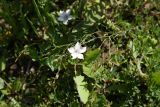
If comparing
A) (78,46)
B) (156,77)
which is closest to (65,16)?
(78,46)

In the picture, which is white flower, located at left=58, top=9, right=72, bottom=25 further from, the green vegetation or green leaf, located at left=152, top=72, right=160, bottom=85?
green leaf, located at left=152, top=72, right=160, bottom=85

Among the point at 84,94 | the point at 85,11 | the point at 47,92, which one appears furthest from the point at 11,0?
the point at 84,94

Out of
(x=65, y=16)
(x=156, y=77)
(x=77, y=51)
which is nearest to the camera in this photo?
(x=156, y=77)

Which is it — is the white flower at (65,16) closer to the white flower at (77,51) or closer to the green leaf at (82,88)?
the white flower at (77,51)

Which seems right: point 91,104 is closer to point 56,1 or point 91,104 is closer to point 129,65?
point 129,65

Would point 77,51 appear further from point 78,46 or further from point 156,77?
point 156,77

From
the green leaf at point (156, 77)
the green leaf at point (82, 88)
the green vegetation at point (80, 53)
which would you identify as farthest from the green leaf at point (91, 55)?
the green leaf at point (156, 77)

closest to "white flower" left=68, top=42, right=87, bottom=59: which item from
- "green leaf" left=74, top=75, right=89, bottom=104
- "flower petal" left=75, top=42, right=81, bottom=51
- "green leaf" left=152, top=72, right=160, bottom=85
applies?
"flower petal" left=75, top=42, right=81, bottom=51
